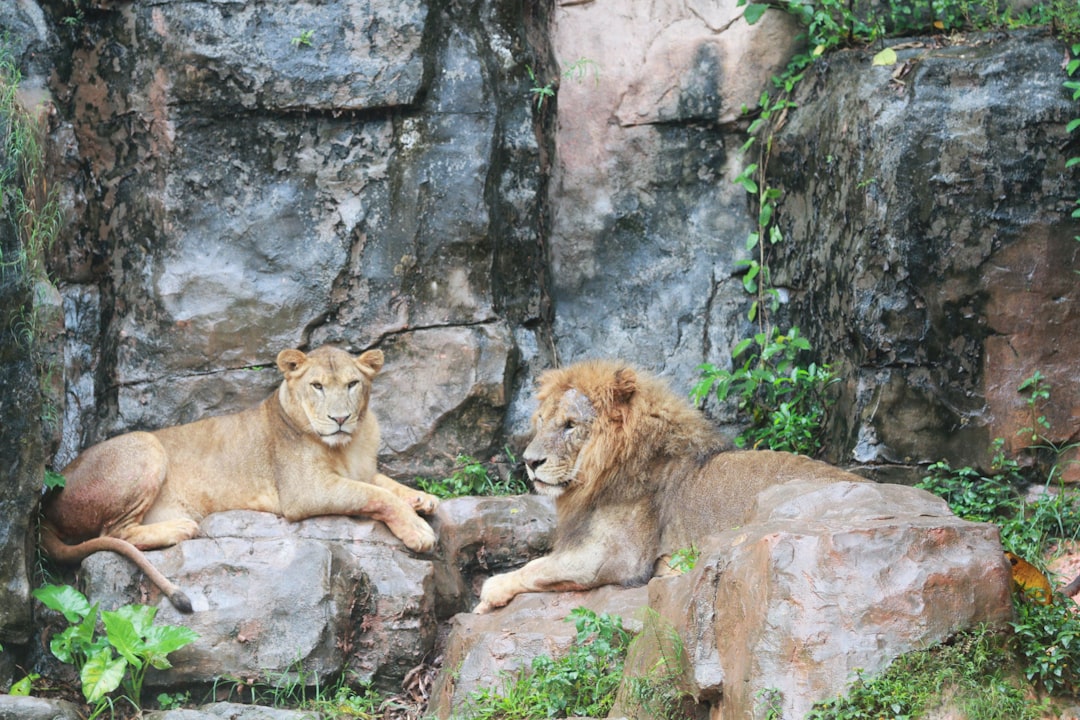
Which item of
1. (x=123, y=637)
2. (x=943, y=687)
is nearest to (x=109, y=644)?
(x=123, y=637)

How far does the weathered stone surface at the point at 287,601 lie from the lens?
7.36 metres

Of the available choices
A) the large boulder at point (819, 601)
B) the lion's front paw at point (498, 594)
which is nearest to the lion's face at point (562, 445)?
the lion's front paw at point (498, 594)

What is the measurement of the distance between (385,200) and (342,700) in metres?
3.92

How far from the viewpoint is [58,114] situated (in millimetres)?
9414

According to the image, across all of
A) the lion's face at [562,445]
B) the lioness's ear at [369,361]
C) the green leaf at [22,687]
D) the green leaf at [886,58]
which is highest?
the green leaf at [886,58]

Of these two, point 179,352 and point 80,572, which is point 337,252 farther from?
point 80,572

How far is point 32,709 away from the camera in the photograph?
21.1ft

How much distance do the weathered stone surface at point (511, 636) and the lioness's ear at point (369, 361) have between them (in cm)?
190

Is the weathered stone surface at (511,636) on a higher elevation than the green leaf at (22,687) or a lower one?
higher

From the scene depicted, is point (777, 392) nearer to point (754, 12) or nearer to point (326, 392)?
point (754, 12)

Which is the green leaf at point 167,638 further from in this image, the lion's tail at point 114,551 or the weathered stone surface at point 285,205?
the weathered stone surface at point 285,205

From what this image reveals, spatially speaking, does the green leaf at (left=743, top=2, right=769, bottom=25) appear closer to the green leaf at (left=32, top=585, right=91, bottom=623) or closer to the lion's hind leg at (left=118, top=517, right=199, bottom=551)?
the lion's hind leg at (left=118, top=517, right=199, bottom=551)

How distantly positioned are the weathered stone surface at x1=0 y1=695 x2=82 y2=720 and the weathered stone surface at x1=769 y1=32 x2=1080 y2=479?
17.2 feet

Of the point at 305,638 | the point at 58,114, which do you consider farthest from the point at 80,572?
the point at 58,114
